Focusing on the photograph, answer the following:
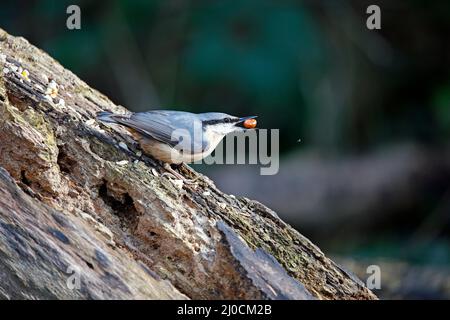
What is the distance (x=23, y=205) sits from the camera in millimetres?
2578

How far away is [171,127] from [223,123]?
28 cm

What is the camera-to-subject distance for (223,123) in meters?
3.42

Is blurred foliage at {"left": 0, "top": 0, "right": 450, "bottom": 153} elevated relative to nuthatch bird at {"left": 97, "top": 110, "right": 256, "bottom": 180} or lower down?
elevated

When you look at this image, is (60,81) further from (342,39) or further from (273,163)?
(342,39)

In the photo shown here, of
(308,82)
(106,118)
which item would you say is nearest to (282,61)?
(308,82)

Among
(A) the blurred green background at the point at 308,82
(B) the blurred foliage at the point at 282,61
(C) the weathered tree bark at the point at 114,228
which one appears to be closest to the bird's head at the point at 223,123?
(C) the weathered tree bark at the point at 114,228

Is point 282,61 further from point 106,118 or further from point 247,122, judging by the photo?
point 106,118

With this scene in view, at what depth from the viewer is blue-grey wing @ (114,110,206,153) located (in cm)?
313

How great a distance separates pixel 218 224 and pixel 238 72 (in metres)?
4.21

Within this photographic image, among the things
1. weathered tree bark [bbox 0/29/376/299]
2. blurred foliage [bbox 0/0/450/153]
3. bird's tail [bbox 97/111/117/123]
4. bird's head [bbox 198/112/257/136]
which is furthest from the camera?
blurred foliage [bbox 0/0/450/153]

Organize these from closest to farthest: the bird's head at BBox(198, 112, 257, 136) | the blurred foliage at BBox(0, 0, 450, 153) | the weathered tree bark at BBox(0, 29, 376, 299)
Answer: the weathered tree bark at BBox(0, 29, 376, 299) → the bird's head at BBox(198, 112, 257, 136) → the blurred foliage at BBox(0, 0, 450, 153)

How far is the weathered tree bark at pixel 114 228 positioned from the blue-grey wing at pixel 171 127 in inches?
3.9

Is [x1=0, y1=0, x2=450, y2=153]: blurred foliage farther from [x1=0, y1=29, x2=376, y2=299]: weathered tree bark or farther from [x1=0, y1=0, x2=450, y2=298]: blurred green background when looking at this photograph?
[x1=0, y1=29, x2=376, y2=299]: weathered tree bark

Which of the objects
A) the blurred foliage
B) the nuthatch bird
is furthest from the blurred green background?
the nuthatch bird
